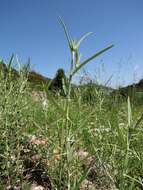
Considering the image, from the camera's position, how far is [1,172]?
3.25m

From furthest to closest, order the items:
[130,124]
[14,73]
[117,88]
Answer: [117,88] < [14,73] < [130,124]

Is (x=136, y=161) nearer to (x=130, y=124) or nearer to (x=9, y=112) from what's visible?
(x=9, y=112)

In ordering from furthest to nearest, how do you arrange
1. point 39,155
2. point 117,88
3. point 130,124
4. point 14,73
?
point 117,88 < point 14,73 < point 39,155 < point 130,124

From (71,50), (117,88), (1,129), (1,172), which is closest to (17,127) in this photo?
(1,129)

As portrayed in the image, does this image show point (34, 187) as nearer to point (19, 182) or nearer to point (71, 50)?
point (19, 182)

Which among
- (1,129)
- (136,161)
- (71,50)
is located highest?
(71,50)

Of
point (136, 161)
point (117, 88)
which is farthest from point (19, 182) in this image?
point (117, 88)

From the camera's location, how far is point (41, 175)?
3439mm

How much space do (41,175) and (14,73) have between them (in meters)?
1.06

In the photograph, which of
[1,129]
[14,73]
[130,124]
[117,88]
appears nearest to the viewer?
[130,124]

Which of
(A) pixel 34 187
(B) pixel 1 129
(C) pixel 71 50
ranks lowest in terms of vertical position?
(A) pixel 34 187

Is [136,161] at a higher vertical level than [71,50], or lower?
lower

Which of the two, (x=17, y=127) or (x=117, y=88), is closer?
(x=17, y=127)

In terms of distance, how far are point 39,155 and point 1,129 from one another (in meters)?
0.43
